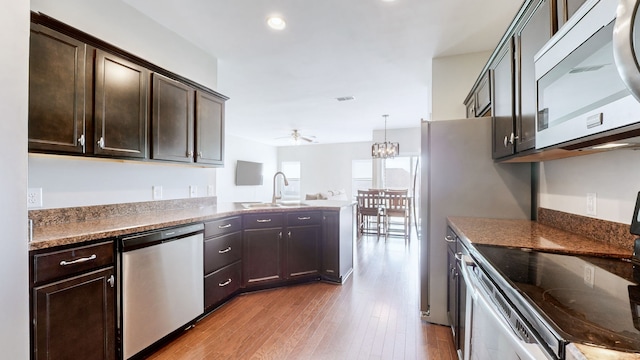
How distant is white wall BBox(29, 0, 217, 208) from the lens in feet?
5.95

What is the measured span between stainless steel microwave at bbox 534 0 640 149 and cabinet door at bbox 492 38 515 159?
1.83ft

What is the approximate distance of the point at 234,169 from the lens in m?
7.84

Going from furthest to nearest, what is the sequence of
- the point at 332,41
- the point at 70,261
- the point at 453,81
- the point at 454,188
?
the point at 453,81
the point at 332,41
the point at 454,188
the point at 70,261

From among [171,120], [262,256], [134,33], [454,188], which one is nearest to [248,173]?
[262,256]

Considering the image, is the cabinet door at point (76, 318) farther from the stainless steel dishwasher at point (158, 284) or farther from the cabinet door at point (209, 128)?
the cabinet door at point (209, 128)

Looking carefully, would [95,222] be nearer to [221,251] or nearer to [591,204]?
[221,251]

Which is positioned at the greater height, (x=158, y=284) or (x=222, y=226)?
(x=222, y=226)

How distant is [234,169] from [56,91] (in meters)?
6.28

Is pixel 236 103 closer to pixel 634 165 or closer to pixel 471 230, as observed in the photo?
pixel 471 230

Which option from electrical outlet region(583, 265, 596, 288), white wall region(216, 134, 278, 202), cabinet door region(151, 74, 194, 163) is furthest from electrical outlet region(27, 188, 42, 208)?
white wall region(216, 134, 278, 202)

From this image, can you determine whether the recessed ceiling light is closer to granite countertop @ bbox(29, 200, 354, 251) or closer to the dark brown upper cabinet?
the dark brown upper cabinet

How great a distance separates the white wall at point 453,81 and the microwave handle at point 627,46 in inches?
107

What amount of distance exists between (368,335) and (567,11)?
229 cm

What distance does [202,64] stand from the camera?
2984 mm
